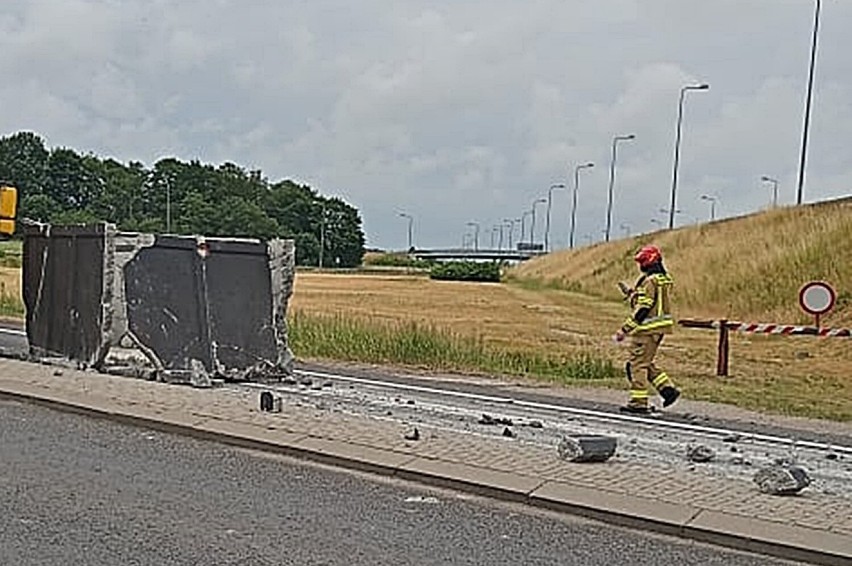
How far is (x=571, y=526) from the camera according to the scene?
26.1ft

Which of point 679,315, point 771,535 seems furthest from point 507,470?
point 679,315

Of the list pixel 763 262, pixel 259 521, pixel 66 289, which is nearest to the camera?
pixel 259 521

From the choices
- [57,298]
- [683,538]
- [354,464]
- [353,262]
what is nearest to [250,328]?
[57,298]

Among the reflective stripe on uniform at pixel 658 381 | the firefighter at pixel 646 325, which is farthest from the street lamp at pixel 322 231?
the firefighter at pixel 646 325

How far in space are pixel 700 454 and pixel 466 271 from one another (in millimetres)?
99925

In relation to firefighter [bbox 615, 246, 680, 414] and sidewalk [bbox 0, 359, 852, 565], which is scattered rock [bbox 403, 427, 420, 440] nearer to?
sidewalk [bbox 0, 359, 852, 565]

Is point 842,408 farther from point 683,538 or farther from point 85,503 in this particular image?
point 85,503

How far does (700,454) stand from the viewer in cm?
1048

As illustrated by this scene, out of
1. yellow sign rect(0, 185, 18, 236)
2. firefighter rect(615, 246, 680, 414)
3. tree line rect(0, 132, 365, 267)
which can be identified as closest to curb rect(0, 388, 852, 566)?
firefighter rect(615, 246, 680, 414)

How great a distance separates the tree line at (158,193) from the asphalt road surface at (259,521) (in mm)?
24860

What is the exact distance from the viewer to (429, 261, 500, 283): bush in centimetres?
10856

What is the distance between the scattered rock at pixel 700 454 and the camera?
10380mm

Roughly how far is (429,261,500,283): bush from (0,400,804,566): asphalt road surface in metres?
97.3

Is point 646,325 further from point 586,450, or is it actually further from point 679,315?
point 679,315
